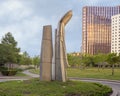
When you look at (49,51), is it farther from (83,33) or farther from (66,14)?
(83,33)

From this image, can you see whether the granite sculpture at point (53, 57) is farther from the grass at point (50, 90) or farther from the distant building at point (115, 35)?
the distant building at point (115, 35)

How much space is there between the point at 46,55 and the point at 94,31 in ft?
546

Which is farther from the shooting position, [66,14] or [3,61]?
[3,61]

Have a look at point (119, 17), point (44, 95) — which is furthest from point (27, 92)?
point (119, 17)

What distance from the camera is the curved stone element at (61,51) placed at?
838 inches

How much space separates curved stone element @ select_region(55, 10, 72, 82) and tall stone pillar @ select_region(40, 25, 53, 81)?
49 cm

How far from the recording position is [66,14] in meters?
22.3

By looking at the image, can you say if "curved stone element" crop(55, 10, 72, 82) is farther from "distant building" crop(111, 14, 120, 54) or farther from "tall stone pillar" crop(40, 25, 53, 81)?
"distant building" crop(111, 14, 120, 54)

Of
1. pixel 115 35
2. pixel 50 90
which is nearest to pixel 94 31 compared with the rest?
pixel 115 35

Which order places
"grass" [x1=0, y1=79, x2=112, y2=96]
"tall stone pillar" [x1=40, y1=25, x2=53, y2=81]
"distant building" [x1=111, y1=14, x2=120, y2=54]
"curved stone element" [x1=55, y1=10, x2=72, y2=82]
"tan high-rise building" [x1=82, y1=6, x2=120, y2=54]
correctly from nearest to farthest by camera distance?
1. "grass" [x1=0, y1=79, x2=112, y2=96]
2. "tall stone pillar" [x1=40, y1=25, x2=53, y2=81]
3. "curved stone element" [x1=55, y1=10, x2=72, y2=82]
4. "distant building" [x1=111, y1=14, x2=120, y2=54]
5. "tan high-rise building" [x1=82, y1=6, x2=120, y2=54]

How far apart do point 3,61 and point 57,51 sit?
1367 inches

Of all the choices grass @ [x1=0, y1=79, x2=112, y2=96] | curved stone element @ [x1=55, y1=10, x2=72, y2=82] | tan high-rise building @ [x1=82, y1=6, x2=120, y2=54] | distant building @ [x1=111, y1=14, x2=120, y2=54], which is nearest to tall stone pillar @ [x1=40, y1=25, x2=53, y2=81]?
curved stone element @ [x1=55, y1=10, x2=72, y2=82]

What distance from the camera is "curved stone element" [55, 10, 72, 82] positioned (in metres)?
21.3

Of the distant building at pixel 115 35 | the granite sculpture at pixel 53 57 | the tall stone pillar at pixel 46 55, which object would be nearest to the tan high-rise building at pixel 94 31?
the distant building at pixel 115 35
